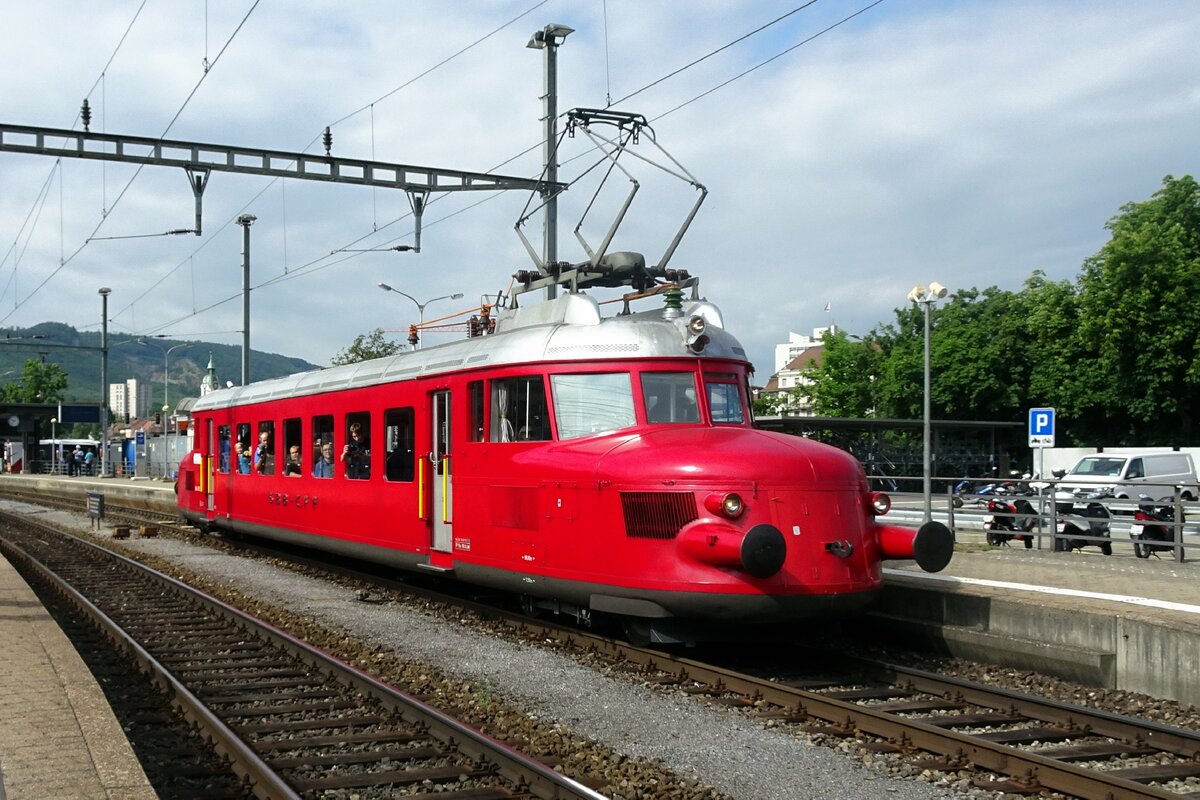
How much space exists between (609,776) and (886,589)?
18.6ft

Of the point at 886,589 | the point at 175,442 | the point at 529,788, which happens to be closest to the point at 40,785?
the point at 529,788

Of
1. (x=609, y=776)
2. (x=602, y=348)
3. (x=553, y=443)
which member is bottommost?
(x=609, y=776)

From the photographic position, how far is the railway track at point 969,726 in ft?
22.1

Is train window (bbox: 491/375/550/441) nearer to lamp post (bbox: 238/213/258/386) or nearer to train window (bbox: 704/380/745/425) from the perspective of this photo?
train window (bbox: 704/380/745/425)

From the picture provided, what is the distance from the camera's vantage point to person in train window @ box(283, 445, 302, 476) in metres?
18.0

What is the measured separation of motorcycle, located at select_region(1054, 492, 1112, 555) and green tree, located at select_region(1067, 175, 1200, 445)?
35273 millimetres

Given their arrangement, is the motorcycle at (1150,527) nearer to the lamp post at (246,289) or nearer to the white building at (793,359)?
the lamp post at (246,289)

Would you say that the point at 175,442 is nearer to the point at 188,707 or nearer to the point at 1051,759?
the point at 188,707

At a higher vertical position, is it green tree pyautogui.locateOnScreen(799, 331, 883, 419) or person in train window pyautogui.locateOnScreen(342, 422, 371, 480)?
green tree pyautogui.locateOnScreen(799, 331, 883, 419)

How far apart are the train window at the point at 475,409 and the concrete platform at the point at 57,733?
4152 millimetres

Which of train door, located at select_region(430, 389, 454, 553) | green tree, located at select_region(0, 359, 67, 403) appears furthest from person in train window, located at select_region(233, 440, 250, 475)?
green tree, located at select_region(0, 359, 67, 403)

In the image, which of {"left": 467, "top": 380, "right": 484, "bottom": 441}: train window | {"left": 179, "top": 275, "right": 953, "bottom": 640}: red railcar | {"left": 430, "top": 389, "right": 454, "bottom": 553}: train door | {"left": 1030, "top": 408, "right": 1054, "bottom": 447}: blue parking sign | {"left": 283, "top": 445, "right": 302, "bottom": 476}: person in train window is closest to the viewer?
{"left": 179, "top": 275, "right": 953, "bottom": 640}: red railcar

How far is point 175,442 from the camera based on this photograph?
182 feet

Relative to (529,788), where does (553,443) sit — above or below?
above
